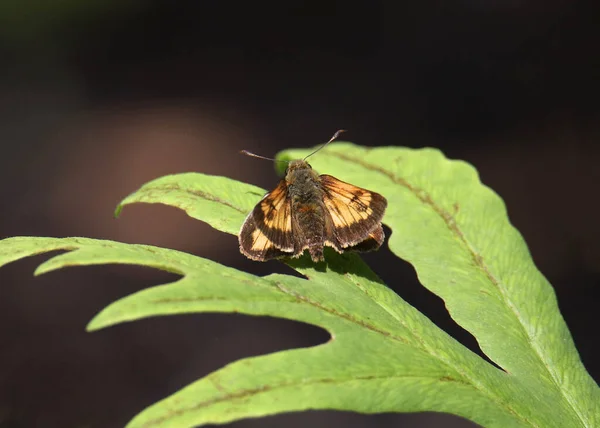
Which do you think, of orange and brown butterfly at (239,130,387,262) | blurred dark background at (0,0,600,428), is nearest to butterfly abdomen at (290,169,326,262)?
orange and brown butterfly at (239,130,387,262)

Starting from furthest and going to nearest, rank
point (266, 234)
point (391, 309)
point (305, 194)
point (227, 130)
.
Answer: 1. point (227, 130)
2. point (305, 194)
3. point (266, 234)
4. point (391, 309)

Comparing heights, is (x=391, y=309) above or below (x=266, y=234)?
below

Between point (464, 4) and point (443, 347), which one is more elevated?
point (464, 4)

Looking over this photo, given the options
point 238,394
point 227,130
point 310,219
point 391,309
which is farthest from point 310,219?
point 227,130

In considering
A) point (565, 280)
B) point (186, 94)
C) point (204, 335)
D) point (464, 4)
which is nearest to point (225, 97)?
point (186, 94)

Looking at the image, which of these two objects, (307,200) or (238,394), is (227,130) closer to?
(307,200)

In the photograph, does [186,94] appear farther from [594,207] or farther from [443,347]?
[443,347]
